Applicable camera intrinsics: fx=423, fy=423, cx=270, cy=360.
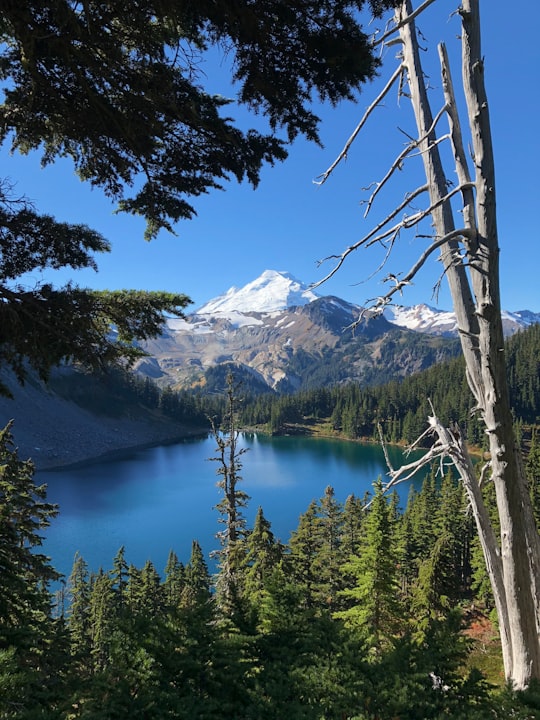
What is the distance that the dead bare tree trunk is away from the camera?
3.22 m

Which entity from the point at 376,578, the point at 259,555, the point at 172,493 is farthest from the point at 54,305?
the point at 172,493

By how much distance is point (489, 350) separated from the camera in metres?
3.31

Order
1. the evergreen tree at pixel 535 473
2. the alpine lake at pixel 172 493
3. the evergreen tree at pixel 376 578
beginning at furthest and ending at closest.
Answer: the alpine lake at pixel 172 493, the evergreen tree at pixel 535 473, the evergreen tree at pixel 376 578

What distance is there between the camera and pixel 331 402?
Result: 150m

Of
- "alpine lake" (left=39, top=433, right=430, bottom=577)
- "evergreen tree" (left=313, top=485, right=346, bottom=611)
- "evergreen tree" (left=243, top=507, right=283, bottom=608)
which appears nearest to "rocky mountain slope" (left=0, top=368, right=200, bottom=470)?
"alpine lake" (left=39, top=433, right=430, bottom=577)

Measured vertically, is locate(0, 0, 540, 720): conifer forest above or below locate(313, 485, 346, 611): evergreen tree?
above

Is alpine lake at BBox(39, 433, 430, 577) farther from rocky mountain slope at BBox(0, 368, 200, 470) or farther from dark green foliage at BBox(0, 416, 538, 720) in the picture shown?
dark green foliage at BBox(0, 416, 538, 720)

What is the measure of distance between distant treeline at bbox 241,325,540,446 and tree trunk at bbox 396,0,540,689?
98885 mm

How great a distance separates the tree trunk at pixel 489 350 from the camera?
10.6 feet

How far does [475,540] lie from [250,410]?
12965cm

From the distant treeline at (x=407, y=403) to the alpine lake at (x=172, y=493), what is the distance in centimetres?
1367

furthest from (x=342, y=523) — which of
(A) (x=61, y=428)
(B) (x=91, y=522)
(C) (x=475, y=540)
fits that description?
(A) (x=61, y=428)

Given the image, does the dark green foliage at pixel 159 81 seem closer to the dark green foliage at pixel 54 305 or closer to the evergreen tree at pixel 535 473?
the dark green foliage at pixel 54 305

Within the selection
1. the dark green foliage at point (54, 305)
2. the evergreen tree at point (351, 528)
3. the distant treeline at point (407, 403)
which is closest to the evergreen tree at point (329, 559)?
the evergreen tree at point (351, 528)
